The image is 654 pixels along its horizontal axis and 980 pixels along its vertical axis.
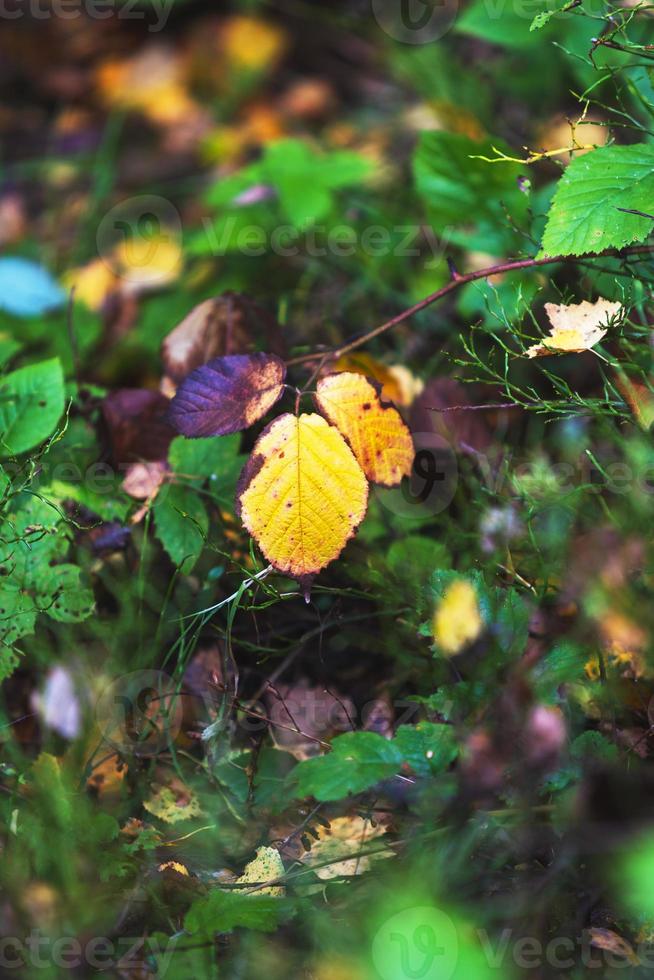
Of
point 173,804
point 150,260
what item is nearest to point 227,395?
point 173,804

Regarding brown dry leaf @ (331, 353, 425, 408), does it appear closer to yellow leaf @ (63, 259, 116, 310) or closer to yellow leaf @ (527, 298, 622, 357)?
yellow leaf @ (527, 298, 622, 357)

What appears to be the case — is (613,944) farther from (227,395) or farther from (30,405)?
(30,405)

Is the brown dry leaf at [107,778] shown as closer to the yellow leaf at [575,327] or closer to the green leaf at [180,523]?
the green leaf at [180,523]

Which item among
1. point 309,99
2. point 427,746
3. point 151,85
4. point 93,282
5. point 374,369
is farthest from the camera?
point 151,85

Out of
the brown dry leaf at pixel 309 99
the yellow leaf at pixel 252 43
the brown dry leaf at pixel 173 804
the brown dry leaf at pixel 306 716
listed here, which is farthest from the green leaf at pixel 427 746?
the yellow leaf at pixel 252 43

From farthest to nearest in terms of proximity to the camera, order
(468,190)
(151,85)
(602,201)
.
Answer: (151,85) → (468,190) → (602,201)

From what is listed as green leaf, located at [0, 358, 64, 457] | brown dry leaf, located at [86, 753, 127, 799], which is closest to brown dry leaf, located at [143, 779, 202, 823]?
brown dry leaf, located at [86, 753, 127, 799]

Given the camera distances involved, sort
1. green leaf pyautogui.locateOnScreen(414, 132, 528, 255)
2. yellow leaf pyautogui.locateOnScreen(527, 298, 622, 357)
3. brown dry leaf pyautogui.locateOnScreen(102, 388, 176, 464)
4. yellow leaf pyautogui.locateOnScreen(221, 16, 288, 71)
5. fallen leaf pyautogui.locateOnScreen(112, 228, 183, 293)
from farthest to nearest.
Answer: yellow leaf pyautogui.locateOnScreen(221, 16, 288, 71), fallen leaf pyautogui.locateOnScreen(112, 228, 183, 293), green leaf pyautogui.locateOnScreen(414, 132, 528, 255), brown dry leaf pyautogui.locateOnScreen(102, 388, 176, 464), yellow leaf pyautogui.locateOnScreen(527, 298, 622, 357)
